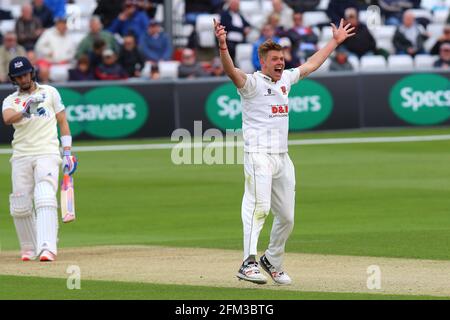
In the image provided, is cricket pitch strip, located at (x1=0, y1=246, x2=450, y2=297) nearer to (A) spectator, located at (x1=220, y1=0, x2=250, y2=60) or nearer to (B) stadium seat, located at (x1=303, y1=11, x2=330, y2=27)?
(A) spectator, located at (x1=220, y1=0, x2=250, y2=60)

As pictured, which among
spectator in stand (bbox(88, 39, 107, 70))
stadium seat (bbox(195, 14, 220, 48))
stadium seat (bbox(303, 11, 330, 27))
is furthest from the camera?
stadium seat (bbox(303, 11, 330, 27))

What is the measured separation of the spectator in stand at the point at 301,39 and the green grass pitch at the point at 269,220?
3611 mm

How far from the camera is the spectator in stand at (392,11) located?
29500 mm

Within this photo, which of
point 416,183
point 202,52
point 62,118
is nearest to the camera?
point 62,118

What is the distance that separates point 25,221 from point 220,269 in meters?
2.38

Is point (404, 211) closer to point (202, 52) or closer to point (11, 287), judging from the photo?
point (11, 287)

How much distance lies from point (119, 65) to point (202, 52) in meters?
2.79

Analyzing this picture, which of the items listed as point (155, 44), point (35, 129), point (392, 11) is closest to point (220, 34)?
point (35, 129)

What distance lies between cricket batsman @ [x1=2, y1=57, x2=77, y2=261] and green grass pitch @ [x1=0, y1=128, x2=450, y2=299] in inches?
49.1

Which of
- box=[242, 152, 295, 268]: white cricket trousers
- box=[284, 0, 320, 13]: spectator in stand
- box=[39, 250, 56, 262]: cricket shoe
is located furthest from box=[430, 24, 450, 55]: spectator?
box=[242, 152, 295, 268]: white cricket trousers

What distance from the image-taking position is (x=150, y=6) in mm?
28328

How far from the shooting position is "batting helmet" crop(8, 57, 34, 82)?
12.6m

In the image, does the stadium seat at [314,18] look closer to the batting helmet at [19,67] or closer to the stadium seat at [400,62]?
the stadium seat at [400,62]
